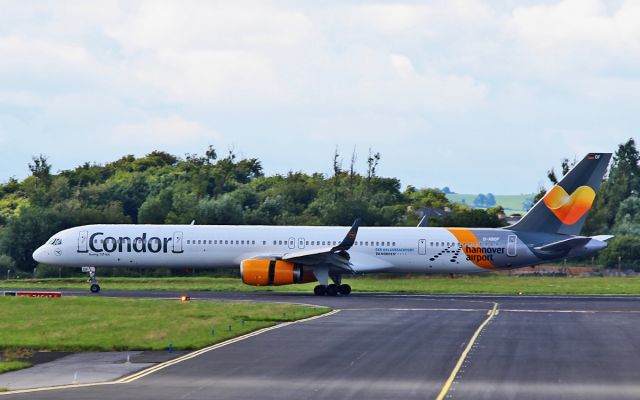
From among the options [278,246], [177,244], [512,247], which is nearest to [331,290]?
[278,246]

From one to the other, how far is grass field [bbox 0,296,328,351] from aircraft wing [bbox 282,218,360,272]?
6.79 meters

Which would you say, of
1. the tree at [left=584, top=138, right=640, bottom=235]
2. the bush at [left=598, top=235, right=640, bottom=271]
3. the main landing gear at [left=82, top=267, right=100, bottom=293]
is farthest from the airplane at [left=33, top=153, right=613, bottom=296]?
the tree at [left=584, top=138, right=640, bottom=235]

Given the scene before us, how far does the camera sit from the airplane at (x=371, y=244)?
2263 inches

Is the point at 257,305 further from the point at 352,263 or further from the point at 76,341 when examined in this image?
the point at 76,341

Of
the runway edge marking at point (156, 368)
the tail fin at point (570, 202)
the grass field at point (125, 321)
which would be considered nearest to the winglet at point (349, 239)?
the grass field at point (125, 321)

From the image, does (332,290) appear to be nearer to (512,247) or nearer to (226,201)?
(512,247)

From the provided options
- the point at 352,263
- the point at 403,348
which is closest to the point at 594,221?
the point at 352,263

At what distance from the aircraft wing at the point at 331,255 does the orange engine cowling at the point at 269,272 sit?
1.63ft

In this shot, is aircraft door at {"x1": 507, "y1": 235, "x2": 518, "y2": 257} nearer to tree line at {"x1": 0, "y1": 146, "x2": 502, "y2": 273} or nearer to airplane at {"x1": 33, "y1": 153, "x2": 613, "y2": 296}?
airplane at {"x1": 33, "y1": 153, "x2": 613, "y2": 296}

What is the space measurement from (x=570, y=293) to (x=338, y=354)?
3340 cm

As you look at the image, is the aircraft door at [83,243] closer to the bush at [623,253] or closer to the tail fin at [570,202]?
the tail fin at [570,202]

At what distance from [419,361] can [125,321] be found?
1362cm

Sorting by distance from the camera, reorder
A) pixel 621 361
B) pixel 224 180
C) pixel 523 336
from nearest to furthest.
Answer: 1. pixel 621 361
2. pixel 523 336
3. pixel 224 180

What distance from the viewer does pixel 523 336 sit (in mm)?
35656
